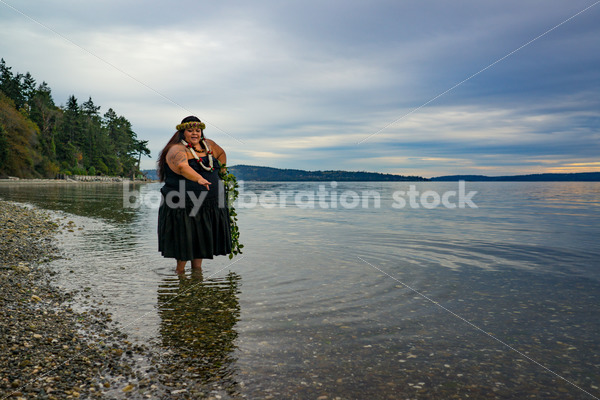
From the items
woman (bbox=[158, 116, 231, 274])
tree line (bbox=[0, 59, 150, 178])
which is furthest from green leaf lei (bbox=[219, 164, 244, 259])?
tree line (bbox=[0, 59, 150, 178])

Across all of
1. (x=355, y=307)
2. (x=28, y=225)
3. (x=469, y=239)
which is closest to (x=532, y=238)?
(x=469, y=239)

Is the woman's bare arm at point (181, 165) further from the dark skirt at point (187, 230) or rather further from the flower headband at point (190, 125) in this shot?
the dark skirt at point (187, 230)

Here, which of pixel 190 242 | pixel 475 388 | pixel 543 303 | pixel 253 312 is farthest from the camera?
pixel 190 242

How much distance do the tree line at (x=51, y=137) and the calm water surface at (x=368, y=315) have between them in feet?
232

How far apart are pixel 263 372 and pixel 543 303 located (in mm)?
4793

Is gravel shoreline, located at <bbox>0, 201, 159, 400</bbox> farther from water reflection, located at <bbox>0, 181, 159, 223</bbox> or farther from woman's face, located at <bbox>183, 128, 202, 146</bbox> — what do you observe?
water reflection, located at <bbox>0, 181, 159, 223</bbox>

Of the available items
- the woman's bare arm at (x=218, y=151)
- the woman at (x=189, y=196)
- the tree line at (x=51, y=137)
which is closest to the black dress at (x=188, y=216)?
the woman at (x=189, y=196)

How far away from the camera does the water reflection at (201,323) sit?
4109 mm

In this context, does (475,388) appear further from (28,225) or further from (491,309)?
(28,225)

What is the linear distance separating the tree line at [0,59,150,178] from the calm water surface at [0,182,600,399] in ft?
232

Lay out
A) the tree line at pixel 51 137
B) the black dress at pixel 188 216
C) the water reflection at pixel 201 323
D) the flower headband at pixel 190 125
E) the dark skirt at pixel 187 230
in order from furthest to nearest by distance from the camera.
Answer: the tree line at pixel 51 137 < the dark skirt at pixel 187 230 < the black dress at pixel 188 216 < the flower headband at pixel 190 125 < the water reflection at pixel 201 323

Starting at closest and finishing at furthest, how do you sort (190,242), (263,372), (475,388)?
(475,388)
(263,372)
(190,242)

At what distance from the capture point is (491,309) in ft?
20.0

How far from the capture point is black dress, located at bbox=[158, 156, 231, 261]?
7.68 meters
